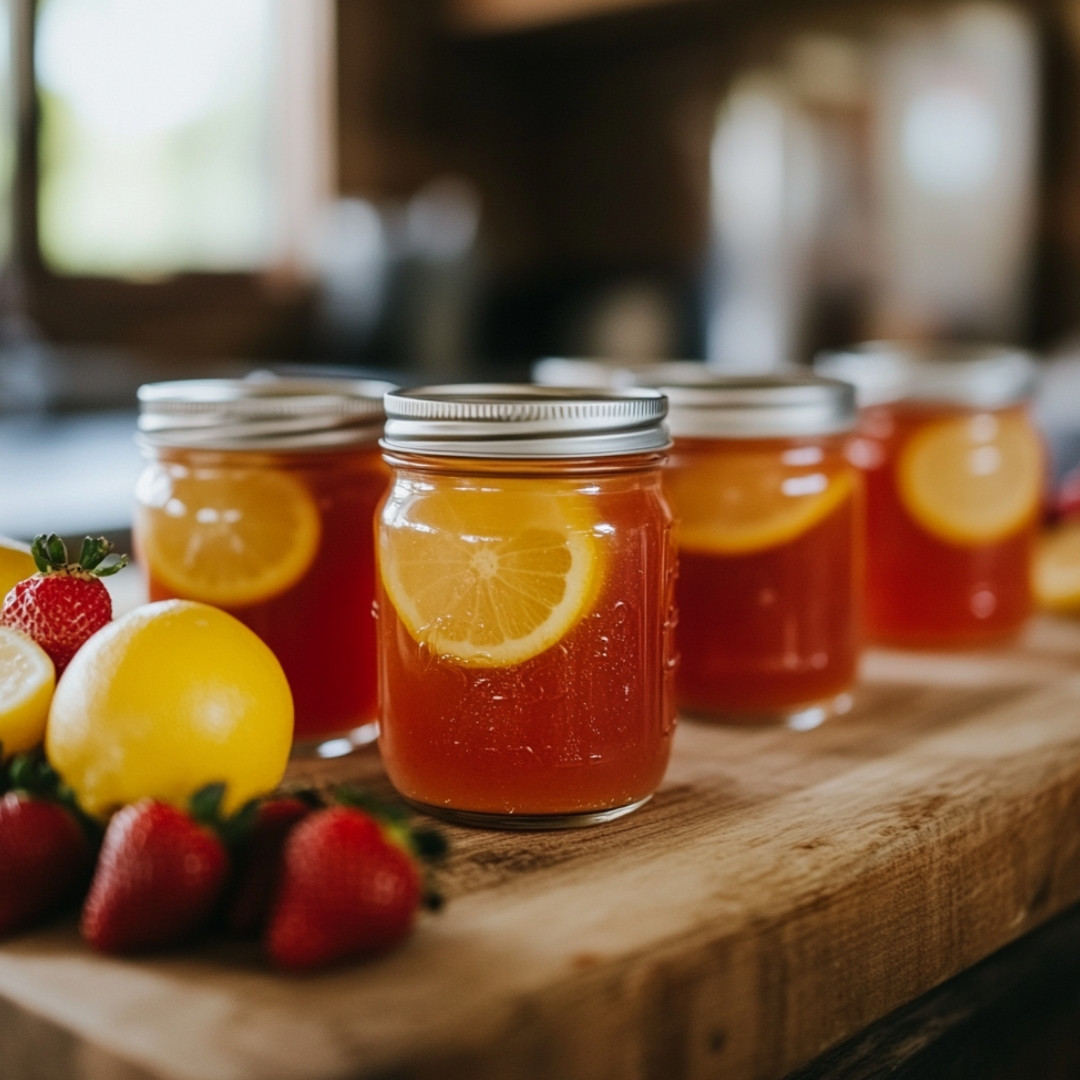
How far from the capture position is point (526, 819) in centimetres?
67

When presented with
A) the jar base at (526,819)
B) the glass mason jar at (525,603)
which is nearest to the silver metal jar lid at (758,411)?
the glass mason jar at (525,603)

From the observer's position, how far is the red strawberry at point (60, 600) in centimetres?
67

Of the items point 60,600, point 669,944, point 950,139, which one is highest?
point 950,139

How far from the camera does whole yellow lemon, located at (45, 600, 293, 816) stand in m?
0.59

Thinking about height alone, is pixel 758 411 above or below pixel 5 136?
below

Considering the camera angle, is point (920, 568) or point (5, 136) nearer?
point (920, 568)

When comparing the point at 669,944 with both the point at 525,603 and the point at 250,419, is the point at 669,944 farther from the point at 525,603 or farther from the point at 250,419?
the point at 250,419

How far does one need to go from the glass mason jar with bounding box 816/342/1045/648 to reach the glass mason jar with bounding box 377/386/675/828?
0.42 m

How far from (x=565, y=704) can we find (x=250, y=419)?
25 centimetres

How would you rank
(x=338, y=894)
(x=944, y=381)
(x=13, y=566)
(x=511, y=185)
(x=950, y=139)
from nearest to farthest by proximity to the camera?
(x=338, y=894) < (x=13, y=566) < (x=944, y=381) < (x=950, y=139) < (x=511, y=185)

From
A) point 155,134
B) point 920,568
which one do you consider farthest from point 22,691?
point 155,134

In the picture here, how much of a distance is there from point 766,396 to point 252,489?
31 cm

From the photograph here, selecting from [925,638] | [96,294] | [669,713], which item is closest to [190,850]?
[669,713]

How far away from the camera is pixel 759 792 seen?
29.0 inches
